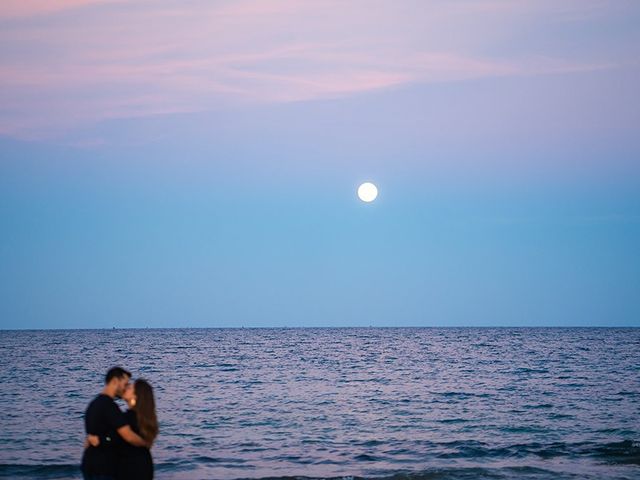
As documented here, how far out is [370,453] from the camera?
21.0 metres

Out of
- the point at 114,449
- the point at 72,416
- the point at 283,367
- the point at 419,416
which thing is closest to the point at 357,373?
the point at 283,367

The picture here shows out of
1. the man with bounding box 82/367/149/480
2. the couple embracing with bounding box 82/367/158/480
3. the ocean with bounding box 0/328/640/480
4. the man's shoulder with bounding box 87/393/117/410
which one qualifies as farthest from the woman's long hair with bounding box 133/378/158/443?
the ocean with bounding box 0/328/640/480

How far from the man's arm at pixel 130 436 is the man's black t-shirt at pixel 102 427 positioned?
6 cm

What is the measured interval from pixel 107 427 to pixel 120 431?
20 centimetres

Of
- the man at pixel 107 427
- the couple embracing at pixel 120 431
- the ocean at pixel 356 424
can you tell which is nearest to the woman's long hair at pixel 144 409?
the couple embracing at pixel 120 431

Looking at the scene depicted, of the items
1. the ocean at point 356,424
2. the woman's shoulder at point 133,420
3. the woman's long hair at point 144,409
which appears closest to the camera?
the woman's long hair at point 144,409

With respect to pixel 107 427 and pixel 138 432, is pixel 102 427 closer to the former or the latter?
pixel 107 427

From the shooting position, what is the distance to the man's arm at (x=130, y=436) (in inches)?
382

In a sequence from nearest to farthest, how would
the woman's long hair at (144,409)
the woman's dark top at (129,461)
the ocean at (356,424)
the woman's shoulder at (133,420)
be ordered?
the woman's long hair at (144,409)
the woman's shoulder at (133,420)
the woman's dark top at (129,461)
the ocean at (356,424)

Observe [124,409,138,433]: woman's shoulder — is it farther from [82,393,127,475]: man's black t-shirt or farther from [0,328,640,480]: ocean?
[0,328,640,480]: ocean

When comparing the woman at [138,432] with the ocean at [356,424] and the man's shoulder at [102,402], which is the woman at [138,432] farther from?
the ocean at [356,424]

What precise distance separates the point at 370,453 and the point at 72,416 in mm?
12133

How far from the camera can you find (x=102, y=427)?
32.1 ft

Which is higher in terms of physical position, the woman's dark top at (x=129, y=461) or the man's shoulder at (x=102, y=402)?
the man's shoulder at (x=102, y=402)
